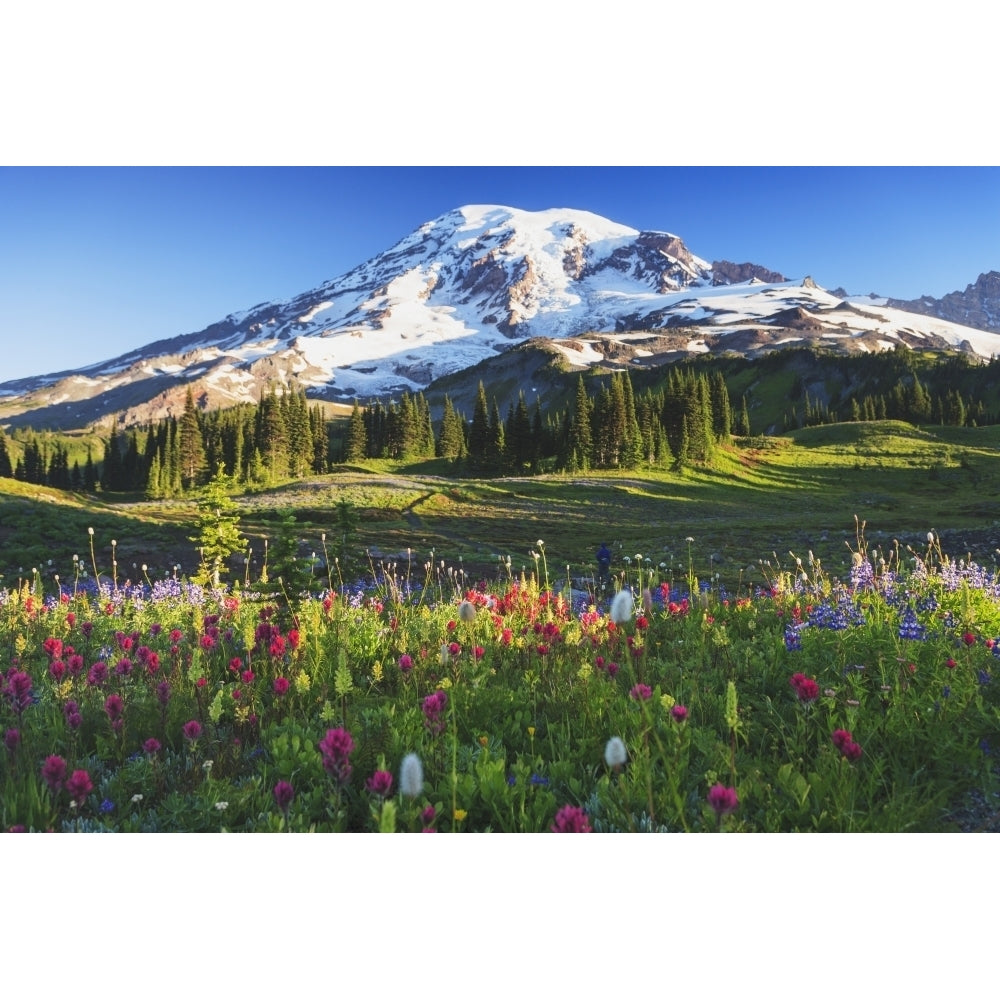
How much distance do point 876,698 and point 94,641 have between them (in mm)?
7146

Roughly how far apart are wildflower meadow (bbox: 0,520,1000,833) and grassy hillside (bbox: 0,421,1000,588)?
13.7 ft

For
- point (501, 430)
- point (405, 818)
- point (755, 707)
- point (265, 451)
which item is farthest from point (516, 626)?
point (265, 451)

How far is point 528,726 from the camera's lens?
4.05 metres

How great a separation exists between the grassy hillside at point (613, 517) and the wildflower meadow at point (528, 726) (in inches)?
165

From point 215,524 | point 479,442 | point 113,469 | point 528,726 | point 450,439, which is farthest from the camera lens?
point 113,469

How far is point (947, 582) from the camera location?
21.7 feet

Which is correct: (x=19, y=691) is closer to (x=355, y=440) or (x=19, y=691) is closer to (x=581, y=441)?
(x=581, y=441)

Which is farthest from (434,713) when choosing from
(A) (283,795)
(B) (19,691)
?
(B) (19,691)

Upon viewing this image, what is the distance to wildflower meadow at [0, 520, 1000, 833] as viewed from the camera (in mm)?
2939

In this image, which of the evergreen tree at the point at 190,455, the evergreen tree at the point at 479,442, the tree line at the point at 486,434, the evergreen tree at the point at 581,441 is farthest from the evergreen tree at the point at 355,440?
the evergreen tree at the point at 581,441

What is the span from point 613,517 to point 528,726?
30.8 meters

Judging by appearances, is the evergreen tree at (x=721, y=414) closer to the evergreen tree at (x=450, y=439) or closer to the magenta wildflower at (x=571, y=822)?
the evergreen tree at (x=450, y=439)

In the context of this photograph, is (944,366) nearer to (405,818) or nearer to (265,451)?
(265,451)

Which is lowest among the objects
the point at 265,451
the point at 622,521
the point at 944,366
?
the point at 622,521
